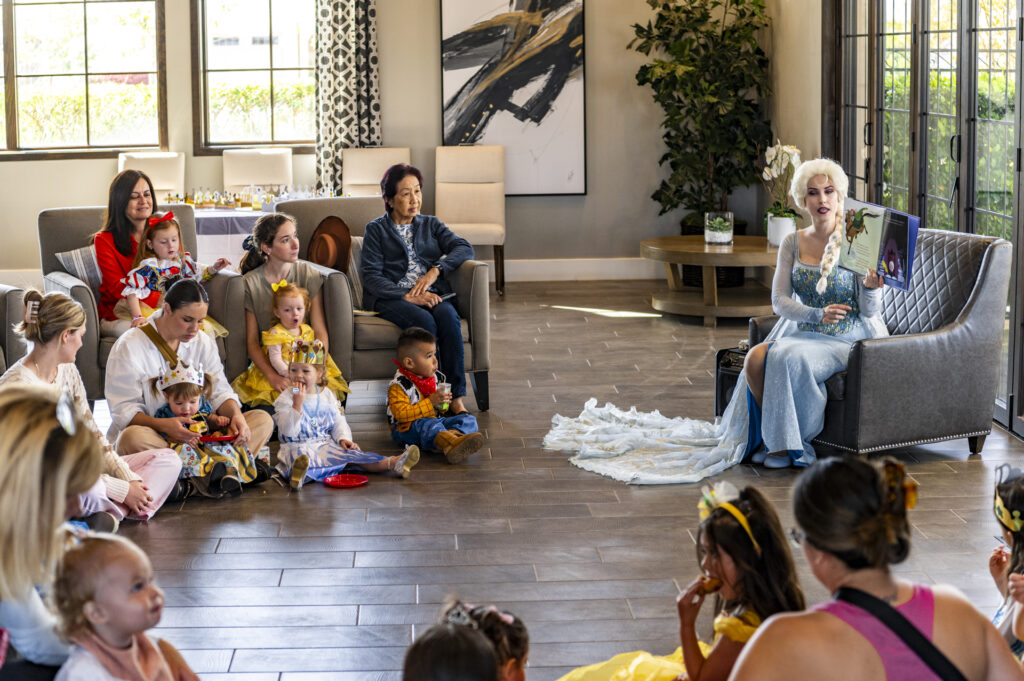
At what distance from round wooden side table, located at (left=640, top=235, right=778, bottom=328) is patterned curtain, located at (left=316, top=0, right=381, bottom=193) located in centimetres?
259

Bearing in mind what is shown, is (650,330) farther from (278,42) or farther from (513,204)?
(278,42)

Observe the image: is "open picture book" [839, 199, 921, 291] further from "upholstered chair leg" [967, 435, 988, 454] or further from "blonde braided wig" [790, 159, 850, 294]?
"upholstered chair leg" [967, 435, 988, 454]

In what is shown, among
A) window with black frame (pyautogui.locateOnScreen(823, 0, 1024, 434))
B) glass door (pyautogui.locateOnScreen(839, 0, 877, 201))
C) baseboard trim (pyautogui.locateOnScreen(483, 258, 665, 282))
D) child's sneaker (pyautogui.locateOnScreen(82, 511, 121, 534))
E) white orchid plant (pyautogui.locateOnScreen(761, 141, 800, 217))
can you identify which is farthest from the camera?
baseboard trim (pyautogui.locateOnScreen(483, 258, 665, 282))

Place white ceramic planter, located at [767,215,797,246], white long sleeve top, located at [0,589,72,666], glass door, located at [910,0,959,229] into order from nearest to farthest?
white long sleeve top, located at [0,589,72,666]
glass door, located at [910,0,959,229]
white ceramic planter, located at [767,215,797,246]

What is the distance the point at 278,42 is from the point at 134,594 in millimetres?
8208

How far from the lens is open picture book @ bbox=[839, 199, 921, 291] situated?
4172 millimetres

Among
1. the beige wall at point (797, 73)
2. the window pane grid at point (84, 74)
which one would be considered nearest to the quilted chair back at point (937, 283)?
the beige wall at point (797, 73)

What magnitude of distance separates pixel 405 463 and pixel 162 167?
540cm

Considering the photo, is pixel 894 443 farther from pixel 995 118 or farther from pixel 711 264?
pixel 711 264

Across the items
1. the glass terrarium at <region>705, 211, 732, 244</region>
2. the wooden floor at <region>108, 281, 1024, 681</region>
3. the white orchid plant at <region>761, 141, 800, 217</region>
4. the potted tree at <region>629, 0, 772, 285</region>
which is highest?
the potted tree at <region>629, 0, 772, 285</region>

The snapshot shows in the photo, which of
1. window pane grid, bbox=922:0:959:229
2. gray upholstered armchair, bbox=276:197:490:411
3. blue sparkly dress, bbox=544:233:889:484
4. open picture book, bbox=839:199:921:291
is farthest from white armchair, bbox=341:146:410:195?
open picture book, bbox=839:199:921:291

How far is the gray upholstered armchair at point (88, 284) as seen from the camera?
4.95m

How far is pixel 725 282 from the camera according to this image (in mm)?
8594

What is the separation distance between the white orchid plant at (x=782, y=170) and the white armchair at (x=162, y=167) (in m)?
4.35
